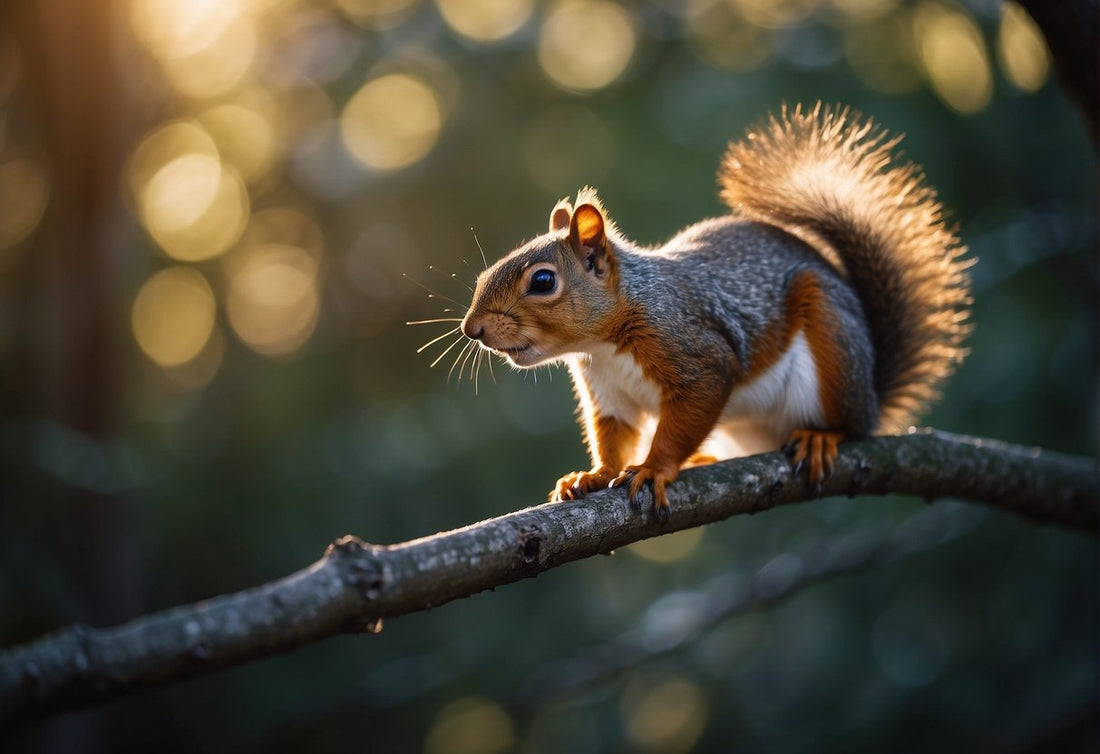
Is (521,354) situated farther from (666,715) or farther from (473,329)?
(666,715)

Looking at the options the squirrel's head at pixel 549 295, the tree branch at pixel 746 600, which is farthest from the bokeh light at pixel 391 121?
the squirrel's head at pixel 549 295

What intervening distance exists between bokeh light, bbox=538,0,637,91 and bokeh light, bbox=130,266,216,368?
12.7ft

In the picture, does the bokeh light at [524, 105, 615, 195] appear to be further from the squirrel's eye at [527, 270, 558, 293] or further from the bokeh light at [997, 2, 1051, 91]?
the squirrel's eye at [527, 270, 558, 293]

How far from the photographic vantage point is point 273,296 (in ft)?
32.7

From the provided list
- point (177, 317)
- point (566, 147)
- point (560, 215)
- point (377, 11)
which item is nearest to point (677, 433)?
point (560, 215)

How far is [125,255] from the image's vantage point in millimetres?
6723

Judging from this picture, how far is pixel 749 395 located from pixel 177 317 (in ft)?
26.9

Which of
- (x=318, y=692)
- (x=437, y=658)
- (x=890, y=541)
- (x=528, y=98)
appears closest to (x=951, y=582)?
(x=890, y=541)

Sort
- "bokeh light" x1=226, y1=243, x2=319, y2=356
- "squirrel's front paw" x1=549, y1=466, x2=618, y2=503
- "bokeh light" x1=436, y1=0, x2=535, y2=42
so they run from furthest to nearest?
"bokeh light" x1=226, y1=243, x2=319, y2=356 < "bokeh light" x1=436, y1=0, x2=535, y2=42 < "squirrel's front paw" x1=549, y1=466, x2=618, y2=503

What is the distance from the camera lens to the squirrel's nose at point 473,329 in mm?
2355

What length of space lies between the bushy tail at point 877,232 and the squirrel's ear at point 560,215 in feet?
1.45

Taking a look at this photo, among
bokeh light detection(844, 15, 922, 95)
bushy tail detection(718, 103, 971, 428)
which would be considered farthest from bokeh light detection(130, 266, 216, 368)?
bushy tail detection(718, 103, 971, 428)

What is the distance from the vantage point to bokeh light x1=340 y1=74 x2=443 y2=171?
28.0 ft

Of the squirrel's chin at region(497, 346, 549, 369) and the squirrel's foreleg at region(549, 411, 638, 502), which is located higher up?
the squirrel's chin at region(497, 346, 549, 369)
